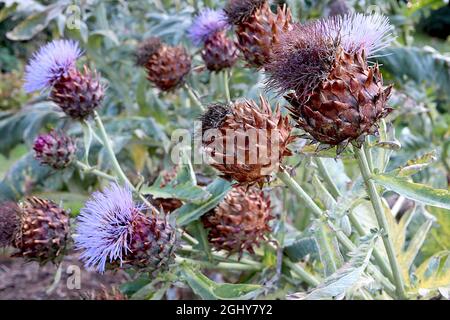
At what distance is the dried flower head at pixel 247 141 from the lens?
30.1 inches

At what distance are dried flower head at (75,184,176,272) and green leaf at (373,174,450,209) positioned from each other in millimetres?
339

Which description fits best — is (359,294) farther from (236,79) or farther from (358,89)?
(236,79)

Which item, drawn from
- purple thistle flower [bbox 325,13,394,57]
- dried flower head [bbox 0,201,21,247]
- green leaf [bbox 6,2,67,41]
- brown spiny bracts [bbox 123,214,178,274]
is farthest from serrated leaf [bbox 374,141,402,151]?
green leaf [bbox 6,2,67,41]

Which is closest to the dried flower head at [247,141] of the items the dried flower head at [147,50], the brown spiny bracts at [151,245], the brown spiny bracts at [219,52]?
the brown spiny bracts at [151,245]

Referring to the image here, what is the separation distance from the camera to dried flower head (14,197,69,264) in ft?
3.17

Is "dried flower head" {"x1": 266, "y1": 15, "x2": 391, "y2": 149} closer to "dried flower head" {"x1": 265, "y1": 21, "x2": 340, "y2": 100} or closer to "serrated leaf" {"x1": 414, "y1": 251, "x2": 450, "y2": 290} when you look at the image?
"dried flower head" {"x1": 265, "y1": 21, "x2": 340, "y2": 100}

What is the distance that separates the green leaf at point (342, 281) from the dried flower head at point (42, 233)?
18.7 inches

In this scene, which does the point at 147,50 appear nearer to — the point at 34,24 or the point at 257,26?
the point at 257,26

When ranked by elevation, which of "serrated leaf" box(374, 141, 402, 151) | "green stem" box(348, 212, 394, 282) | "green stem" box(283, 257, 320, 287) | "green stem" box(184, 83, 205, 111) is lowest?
"green stem" box(283, 257, 320, 287)

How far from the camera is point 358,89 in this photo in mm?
721

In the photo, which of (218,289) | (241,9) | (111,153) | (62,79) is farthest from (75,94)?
(218,289)

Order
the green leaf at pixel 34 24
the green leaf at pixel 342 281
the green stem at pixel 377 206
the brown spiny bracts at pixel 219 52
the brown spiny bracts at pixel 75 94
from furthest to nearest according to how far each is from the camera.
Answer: the green leaf at pixel 34 24, the brown spiny bracts at pixel 219 52, the brown spiny bracts at pixel 75 94, the green stem at pixel 377 206, the green leaf at pixel 342 281

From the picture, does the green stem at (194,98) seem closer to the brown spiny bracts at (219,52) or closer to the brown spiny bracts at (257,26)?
the brown spiny bracts at (219,52)
